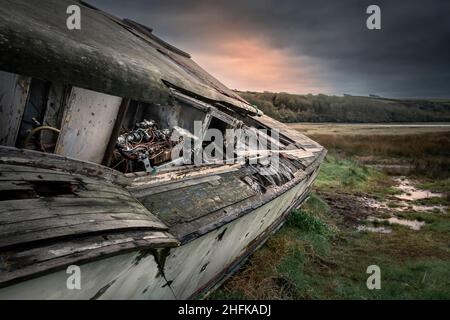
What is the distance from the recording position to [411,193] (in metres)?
15.6

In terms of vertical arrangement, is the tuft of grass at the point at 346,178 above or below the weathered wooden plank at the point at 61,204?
below

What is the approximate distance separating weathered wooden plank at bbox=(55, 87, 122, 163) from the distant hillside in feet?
165

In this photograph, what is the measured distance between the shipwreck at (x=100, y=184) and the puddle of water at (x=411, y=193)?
38.1 ft

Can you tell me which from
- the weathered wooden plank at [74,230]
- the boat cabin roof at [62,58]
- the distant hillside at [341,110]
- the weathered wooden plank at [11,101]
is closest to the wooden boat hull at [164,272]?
the weathered wooden plank at [74,230]

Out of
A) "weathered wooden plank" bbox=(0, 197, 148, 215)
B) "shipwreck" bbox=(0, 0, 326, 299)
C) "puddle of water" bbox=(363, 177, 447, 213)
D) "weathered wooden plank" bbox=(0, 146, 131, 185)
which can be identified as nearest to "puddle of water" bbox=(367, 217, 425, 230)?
"puddle of water" bbox=(363, 177, 447, 213)

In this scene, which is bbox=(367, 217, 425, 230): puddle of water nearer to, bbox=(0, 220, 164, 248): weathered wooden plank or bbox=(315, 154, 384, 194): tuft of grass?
bbox=(315, 154, 384, 194): tuft of grass

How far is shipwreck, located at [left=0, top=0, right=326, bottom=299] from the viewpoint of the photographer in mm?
2064

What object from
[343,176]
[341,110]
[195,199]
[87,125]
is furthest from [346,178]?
[341,110]

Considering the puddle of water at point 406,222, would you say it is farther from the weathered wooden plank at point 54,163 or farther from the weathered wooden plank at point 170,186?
the weathered wooden plank at point 54,163

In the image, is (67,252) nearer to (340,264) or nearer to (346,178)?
(340,264)

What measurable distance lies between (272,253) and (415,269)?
311cm

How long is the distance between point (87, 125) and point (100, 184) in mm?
1249

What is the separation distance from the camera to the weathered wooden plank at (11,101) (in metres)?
3.14

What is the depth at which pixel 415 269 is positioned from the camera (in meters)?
6.79
